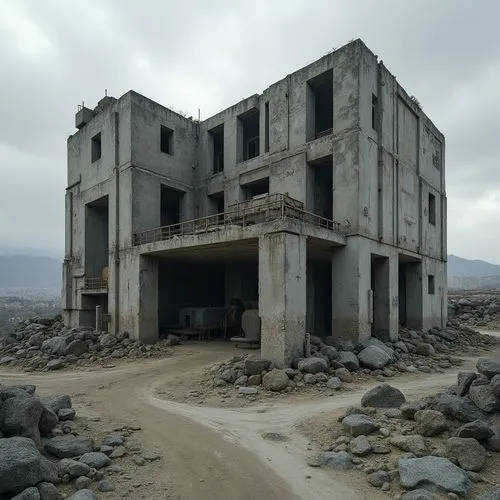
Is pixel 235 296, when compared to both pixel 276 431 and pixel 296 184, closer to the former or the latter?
pixel 296 184

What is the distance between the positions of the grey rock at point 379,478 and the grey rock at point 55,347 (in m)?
16.9

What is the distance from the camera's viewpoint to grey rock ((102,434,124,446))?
24.5 ft

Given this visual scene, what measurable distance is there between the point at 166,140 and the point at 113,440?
21956 mm

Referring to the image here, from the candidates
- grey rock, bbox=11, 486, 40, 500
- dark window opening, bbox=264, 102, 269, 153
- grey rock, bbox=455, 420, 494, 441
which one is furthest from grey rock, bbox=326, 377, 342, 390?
dark window opening, bbox=264, 102, 269, 153

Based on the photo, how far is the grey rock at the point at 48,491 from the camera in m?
5.44

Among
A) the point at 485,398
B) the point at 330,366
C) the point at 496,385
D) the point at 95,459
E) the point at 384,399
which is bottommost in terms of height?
the point at 330,366

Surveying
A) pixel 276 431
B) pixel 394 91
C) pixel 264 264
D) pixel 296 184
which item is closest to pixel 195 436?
pixel 276 431

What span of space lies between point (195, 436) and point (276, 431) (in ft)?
6.02

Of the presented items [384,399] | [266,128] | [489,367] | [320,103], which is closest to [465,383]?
[489,367]

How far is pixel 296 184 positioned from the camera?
20375mm

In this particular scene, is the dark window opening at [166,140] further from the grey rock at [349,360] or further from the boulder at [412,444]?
the boulder at [412,444]

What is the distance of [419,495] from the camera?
5484 millimetres

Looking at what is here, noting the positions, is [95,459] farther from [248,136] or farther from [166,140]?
[248,136]

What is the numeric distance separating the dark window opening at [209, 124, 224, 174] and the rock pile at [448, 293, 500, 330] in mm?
25165
